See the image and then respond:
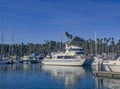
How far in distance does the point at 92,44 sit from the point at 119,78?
117 m

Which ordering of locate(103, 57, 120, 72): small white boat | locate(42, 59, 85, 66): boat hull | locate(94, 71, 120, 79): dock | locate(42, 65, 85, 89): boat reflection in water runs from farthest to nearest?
locate(42, 59, 85, 66): boat hull
locate(103, 57, 120, 72): small white boat
locate(94, 71, 120, 79): dock
locate(42, 65, 85, 89): boat reflection in water

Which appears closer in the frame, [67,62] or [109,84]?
[109,84]

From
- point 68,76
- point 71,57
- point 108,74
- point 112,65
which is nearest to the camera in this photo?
point 108,74

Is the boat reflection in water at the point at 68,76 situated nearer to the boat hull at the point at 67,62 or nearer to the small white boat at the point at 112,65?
the small white boat at the point at 112,65

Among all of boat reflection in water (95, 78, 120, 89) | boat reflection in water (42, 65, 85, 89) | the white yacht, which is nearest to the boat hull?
the white yacht

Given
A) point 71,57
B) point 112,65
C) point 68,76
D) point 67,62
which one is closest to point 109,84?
point 112,65

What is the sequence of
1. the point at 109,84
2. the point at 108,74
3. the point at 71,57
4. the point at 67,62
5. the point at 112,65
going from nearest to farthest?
the point at 109,84, the point at 108,74, the point at 112,65, the point at 71,57, the point at 67,62

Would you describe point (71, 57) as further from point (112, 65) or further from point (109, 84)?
point (109, 84)

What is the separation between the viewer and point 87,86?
2093 inches

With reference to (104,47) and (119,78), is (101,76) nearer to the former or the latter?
(119,78)

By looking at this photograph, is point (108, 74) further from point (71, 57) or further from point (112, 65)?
point (71, 57)

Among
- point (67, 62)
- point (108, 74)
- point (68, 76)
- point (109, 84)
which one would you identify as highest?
point (67, 62)

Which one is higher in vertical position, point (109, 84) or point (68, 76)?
point (68, 76)

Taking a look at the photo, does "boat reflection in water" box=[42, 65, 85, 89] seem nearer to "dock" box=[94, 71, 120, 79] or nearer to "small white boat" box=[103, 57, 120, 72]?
"dock" box=[94, 71, 120, 79]
